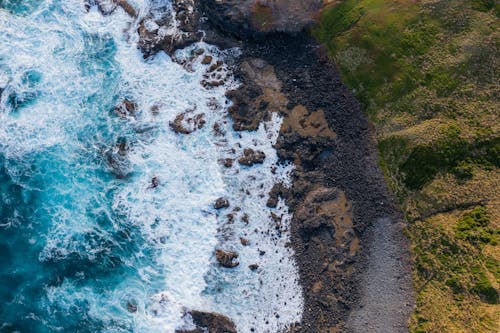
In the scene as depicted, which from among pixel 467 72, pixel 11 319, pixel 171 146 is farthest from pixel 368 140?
pixel 11 319

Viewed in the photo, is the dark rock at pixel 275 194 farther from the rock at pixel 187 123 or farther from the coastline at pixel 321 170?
the rock at pixel 187 123

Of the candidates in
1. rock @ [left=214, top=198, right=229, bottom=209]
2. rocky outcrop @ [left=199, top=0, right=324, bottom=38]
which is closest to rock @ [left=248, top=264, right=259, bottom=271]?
rock @ [left=214, top=198, right=229, bottom=209]

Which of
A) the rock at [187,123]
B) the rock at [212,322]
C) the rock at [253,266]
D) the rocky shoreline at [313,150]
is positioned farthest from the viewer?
the rock at [187,123]

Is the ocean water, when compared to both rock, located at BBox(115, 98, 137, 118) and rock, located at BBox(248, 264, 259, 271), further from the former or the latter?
rock, located at BBox(248, 264, 259, 271)

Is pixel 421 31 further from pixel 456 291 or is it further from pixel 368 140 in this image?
pixel 456 291

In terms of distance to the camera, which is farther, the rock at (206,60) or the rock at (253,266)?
the rock at (206,60)

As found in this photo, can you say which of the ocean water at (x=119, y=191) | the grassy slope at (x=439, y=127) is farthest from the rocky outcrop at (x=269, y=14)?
the ocean water at (x=119, y=191)
